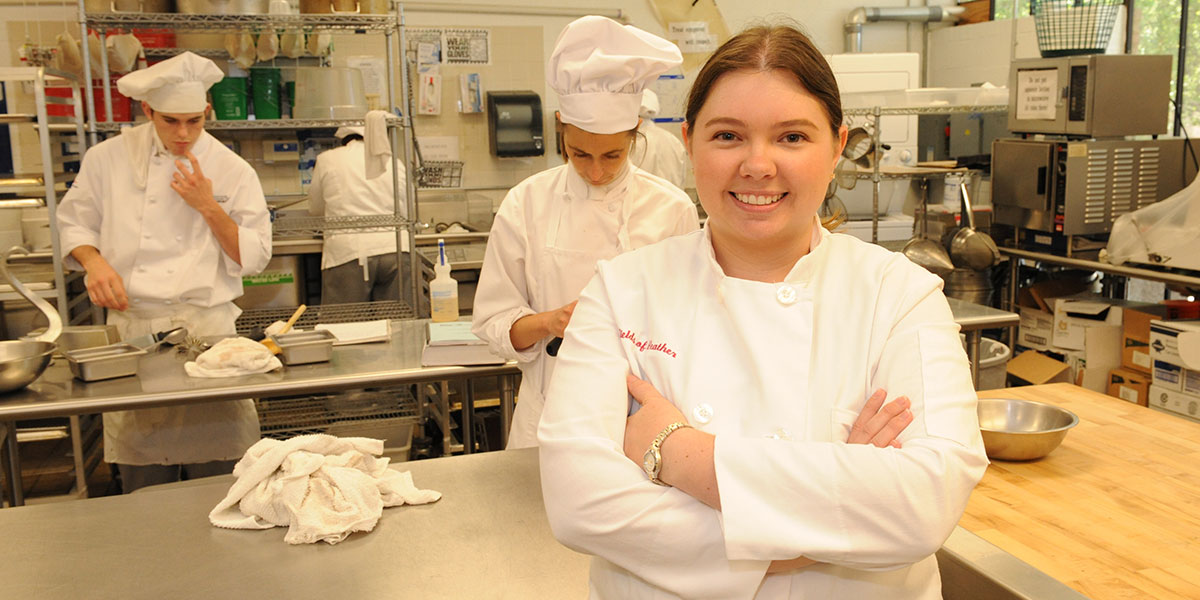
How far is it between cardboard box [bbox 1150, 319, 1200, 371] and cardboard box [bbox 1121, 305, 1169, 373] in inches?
4.8

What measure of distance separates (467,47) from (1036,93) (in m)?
3.78

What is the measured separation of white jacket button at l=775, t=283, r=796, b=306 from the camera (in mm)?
1146

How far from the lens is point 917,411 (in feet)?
3.55

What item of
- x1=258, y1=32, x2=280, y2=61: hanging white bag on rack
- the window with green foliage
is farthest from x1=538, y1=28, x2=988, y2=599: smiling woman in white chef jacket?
the window with green foliage

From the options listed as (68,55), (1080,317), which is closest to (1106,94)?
(1080,317)

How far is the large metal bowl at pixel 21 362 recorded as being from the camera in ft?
7.80

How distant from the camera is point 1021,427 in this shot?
5.85ft

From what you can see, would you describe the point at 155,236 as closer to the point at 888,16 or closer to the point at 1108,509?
the point at 1108,509

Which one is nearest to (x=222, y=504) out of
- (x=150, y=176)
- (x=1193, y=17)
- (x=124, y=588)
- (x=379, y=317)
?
(x=124, y=588)

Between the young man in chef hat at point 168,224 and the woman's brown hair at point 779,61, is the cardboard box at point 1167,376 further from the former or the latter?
the young man in chef hat at point 168,224

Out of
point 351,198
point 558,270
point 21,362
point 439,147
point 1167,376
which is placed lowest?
point 1167,376

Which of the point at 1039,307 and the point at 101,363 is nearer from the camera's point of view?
the point at 101,363

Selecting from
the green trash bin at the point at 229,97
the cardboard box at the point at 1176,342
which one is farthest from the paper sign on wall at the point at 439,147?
the cardboard box at the point at 1176,342

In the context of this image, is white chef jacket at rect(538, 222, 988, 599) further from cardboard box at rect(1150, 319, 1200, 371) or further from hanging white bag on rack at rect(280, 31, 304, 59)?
hanging white bag on rack at rect(280, 31, 304, 59)
